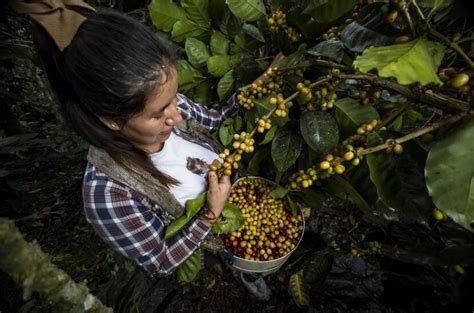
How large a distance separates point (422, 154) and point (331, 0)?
386mm

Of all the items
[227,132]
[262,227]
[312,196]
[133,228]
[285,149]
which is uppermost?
[285,149]

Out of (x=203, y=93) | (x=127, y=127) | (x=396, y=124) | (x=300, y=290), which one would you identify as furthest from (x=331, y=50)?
(x=300, y=290)

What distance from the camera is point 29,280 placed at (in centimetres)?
57

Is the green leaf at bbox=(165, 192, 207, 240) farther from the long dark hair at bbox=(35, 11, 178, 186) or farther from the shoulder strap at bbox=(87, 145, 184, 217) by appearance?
the long dark hair at bbox=(35, 11, 178, 186)

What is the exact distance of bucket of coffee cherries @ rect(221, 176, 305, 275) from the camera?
1248 mm

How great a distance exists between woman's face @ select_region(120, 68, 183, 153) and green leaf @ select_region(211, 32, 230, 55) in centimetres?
30

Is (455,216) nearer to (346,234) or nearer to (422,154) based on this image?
(422,154)

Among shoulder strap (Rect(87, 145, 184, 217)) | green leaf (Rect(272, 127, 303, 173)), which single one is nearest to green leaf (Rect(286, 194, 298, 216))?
green leaf (Rect(272, 127, 303, 173))

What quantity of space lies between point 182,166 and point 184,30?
1.85 feet

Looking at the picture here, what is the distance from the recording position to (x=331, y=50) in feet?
2.32

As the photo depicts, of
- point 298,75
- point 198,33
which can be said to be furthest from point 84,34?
point 298,75

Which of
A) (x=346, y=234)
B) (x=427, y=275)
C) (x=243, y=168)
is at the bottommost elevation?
(x=346, y=234)

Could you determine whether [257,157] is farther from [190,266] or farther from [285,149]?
[190,266]

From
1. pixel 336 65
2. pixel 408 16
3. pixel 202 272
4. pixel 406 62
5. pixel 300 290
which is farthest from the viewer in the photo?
pixel 202 272
